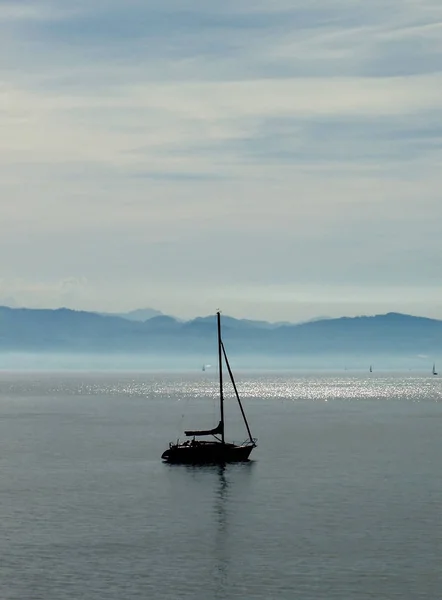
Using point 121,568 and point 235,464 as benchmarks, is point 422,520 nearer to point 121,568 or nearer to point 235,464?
point 121,568

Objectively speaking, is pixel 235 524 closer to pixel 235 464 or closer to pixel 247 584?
pixel 247 584

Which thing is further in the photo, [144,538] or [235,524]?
[235,524]

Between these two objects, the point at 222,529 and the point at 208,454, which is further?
the point at 208,454

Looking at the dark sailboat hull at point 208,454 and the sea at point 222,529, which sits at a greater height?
the dark sailboat hull at point 208,454

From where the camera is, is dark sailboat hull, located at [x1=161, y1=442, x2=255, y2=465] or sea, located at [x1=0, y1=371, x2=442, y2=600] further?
dark sailboat hull, located at [x1=161, y1=442, x2=255, y2=465]

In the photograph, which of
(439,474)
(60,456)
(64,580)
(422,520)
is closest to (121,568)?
(64,580)

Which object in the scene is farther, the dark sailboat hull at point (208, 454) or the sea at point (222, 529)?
the dark sailboat hull at point (208, 454)

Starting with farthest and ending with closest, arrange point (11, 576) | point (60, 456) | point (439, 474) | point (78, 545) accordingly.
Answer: point (60, 456) → point (439, 474) → point (78, 545) → point (11, 576)

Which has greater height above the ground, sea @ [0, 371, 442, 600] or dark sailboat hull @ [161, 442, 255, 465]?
dark sailboat hull @ [161, 442, 255, 465]

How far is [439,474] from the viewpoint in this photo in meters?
136

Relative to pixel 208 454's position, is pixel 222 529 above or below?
below

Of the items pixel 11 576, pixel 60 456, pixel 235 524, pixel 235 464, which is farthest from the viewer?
pixel 60 456

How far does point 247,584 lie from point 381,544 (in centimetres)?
1641

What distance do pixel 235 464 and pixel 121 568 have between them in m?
66.9
